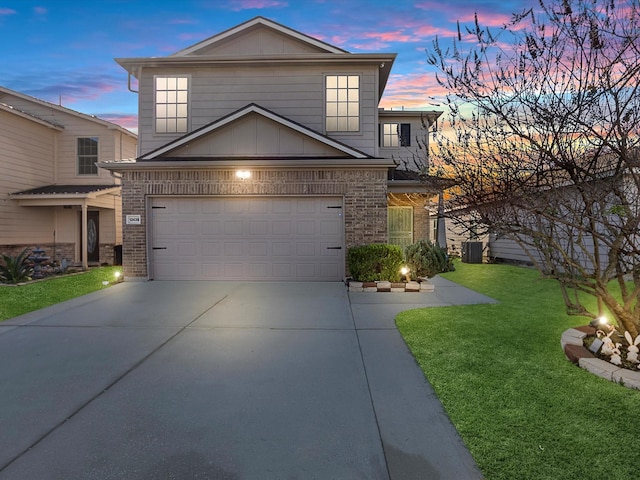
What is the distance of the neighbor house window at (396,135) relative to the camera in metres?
16.4

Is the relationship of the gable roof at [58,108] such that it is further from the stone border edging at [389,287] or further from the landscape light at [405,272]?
the landscape light at [405,272]

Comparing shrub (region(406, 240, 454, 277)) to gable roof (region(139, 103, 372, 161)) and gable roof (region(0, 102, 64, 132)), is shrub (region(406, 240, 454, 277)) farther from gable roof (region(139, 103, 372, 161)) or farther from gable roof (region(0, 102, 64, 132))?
→ gable roof (region(0, 102, 64, 132))

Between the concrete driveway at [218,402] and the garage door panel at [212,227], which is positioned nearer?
the concrete driveway at [218,402]

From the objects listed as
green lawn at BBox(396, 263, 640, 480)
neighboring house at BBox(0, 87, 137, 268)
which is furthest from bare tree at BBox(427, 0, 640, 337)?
neighboring house at BBox(0, 87, 137, 268)

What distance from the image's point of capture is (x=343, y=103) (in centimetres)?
1140

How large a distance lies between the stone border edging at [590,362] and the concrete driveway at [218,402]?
1.82 m

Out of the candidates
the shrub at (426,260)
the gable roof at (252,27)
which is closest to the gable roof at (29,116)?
the gable roof at (252,27)

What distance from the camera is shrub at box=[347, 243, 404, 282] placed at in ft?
30.5

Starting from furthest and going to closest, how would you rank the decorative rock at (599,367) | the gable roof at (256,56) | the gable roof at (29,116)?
the gable roof at (29,116) < the gable roof at (256,56) < the decorative rock at (599,367)

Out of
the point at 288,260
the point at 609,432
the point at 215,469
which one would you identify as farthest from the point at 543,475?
the point at 288,260

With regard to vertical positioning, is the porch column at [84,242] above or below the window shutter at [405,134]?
below

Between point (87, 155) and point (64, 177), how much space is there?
1.41 metres

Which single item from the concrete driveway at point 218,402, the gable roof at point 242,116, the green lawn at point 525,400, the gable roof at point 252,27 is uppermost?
the gable roof at point 252,27

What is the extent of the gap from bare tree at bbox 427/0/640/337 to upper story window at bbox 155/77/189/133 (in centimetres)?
949
